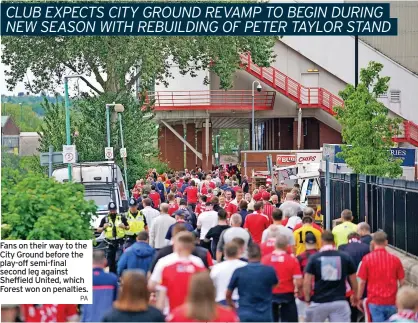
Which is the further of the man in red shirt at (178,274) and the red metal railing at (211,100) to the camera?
the red metal railing at (211,100)

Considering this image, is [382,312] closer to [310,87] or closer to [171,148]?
[310,87]

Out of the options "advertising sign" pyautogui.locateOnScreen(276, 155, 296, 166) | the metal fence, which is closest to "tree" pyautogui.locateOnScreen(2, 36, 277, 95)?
"advertising sign" pyautogui.locateOnScreen(276, 155, 296, 166)

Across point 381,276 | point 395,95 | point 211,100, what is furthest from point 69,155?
point 395,95

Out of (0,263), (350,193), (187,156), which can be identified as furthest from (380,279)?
(187,156)

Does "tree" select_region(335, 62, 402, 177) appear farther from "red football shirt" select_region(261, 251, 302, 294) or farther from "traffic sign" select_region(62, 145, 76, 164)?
"red football shirt" select_region(261, 251, 302, 294)

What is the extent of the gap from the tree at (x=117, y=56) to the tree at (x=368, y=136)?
43.5 ft

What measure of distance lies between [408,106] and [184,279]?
2072 inches

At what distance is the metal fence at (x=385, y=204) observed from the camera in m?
19.8

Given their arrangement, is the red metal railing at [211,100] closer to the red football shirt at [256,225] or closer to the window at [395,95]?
the window at [395,95]

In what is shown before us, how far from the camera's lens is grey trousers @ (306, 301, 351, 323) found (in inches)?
523

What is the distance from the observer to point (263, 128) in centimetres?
8275

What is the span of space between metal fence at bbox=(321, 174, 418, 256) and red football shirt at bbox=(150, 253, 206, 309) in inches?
326

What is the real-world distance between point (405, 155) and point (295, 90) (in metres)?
23.6

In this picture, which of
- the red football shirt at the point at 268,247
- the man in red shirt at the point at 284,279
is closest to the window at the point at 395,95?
the red football shirt at the point at 268,247
